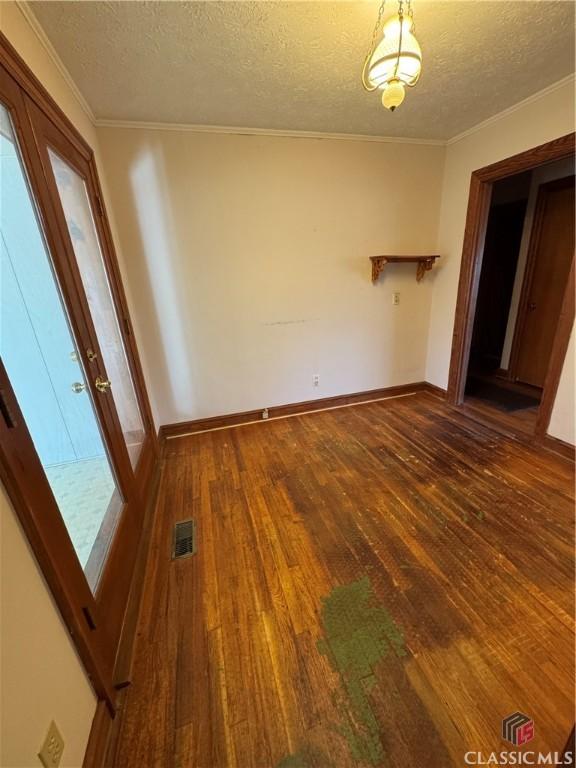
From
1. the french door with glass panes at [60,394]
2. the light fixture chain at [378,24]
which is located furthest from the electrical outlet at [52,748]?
the light fixture chain at [378,24]

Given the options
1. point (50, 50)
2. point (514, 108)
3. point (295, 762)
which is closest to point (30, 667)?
point (295, 762)

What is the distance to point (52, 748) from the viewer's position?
2.44ft

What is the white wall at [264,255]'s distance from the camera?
2400mm

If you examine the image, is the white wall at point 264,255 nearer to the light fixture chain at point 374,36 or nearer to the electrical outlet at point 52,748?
the light fixture chain at point 374,36

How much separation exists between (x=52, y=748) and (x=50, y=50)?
2.74 metres

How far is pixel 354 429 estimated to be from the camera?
2.91m

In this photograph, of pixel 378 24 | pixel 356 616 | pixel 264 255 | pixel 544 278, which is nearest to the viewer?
pixel 356 616

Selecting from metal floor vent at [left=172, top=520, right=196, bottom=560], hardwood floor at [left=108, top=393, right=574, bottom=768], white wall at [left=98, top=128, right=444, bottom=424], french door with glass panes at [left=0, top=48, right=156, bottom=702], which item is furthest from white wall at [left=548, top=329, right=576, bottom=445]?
french door with glass panes at [left=0, top=48, right=156, bottom=702]

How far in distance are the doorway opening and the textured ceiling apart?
→ 160 cm

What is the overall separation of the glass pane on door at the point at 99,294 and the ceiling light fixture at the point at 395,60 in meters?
1.53

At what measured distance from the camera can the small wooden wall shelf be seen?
298 centimetres

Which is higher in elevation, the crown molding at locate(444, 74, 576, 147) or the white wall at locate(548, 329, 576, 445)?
the crown molding at locate(444, 74, 576, 147)

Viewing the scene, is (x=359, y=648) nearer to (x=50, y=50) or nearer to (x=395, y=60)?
(x=395, y=60)

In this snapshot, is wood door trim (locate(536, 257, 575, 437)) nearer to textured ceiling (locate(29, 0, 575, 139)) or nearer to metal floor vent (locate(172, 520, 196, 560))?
textured ceiling (locate(29, 0, 575, 139))
